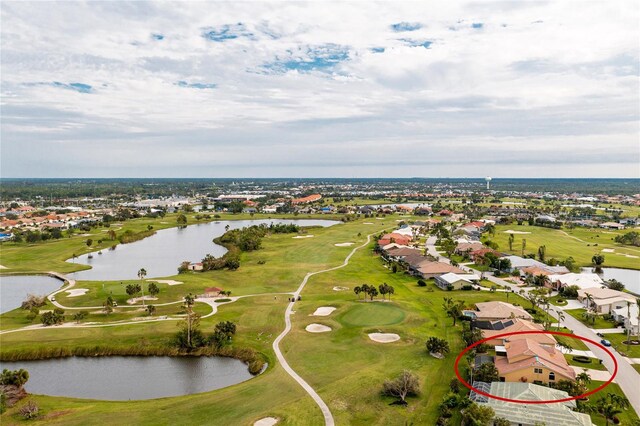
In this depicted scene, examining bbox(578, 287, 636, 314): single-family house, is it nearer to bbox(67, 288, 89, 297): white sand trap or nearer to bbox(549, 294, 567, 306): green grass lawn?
bbox(549, 294, 567, 306): green grass lawn

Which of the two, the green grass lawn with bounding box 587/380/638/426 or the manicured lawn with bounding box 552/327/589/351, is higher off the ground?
the green grass lawn with bounding box 587/380/638/426

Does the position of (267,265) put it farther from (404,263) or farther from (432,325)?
(432,325)

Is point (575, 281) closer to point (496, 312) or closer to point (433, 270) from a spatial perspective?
point (433, 270)

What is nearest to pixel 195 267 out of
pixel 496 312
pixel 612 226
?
pixel 496 312

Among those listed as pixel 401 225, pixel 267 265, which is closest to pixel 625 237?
pixel 401 225

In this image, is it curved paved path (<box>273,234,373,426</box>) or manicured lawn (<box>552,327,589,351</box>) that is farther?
manicured lawn (<box>552,327,589,351</box>)

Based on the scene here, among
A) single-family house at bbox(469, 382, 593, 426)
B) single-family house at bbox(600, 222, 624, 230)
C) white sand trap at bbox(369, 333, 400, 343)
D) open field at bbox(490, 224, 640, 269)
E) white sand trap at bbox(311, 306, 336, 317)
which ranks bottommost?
white sand trap at bbox(311, 306, 336, 317)

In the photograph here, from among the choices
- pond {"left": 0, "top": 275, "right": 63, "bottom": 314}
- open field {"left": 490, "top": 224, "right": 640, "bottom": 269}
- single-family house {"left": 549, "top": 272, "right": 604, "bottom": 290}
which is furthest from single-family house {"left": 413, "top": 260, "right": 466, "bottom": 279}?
pond {"left": 0, "top": 275, "right": 63, "bottom": 314}
